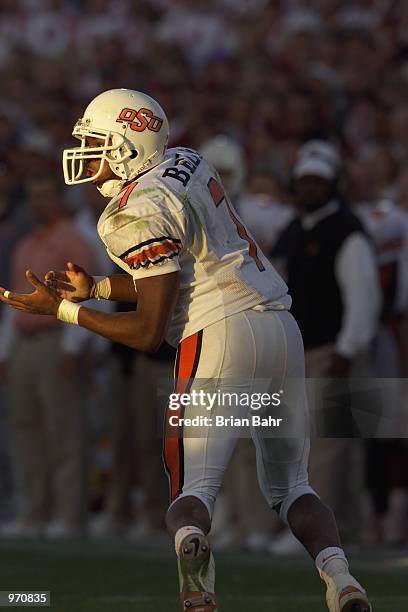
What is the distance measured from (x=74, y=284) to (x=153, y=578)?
233 cm

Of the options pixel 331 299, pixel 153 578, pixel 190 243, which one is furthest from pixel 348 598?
pixel 331 299

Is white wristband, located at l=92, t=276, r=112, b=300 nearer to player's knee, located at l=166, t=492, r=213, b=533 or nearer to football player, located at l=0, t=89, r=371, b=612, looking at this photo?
football player, located at l=0, t=89, r=371, b=612

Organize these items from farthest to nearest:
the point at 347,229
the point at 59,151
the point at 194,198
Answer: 1. the point at 59,151
2. the point at 347,229
3. the point at 194,198

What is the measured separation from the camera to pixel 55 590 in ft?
23.8

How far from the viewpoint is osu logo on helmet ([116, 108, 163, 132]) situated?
5.78 metres

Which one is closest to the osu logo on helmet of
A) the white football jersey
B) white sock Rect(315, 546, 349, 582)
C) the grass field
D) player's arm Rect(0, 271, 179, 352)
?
the white football jersey

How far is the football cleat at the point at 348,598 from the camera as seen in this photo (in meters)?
5.16

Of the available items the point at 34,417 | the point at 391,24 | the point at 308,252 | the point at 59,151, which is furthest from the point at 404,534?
the point at 391,24

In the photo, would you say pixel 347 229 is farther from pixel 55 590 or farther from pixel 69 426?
pixel 55 590

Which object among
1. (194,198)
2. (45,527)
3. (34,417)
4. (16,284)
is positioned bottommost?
(194,198)

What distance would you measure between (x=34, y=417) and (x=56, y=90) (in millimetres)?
4101

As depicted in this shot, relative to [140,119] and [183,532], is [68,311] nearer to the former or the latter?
[140,119]

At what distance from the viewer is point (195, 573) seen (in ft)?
16.8

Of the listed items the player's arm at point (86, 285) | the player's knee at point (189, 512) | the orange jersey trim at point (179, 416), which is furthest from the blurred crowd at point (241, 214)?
the player's knee at point (189, 512)
